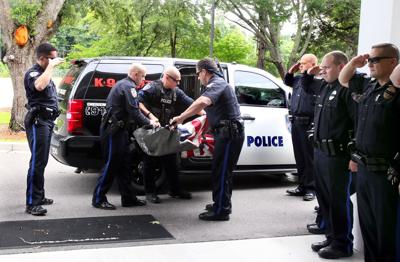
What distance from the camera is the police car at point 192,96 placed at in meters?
6.71

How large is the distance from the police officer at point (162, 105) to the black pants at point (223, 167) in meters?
1.03

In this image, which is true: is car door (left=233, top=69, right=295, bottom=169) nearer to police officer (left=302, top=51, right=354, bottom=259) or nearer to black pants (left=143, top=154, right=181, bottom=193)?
black pants (left=143, top=154, right=181, bottom=193)

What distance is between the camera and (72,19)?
556 inches

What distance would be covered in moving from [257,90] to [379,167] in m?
3.99

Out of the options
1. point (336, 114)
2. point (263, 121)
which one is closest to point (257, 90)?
point (263, 121)

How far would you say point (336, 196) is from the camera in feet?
15.2

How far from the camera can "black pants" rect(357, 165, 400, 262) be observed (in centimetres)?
370

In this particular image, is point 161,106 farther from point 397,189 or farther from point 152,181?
point 397,189

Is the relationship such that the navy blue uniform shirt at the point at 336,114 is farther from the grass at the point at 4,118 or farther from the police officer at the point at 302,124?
the grass at the point at 4,118

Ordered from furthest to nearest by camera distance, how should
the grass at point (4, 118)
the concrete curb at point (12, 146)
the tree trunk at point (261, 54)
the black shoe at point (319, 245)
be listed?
the tree trunk at point (261, 54) → the grass at point (4, 118) → the concrete curb at point (12, 146) → the black shoe at point (319, 245)

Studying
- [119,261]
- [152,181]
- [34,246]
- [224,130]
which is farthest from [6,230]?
[224,130]

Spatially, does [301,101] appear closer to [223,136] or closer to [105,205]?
[223,136]

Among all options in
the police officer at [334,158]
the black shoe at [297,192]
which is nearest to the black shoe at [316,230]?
the police officer at [334,158]

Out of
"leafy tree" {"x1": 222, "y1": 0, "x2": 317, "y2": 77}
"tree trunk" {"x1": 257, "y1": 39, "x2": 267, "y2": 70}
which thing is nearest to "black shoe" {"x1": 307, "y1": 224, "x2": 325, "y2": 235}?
"leafy tree" {"x1": 222, "y1": 0, "x2": 317, "y2": 77}
